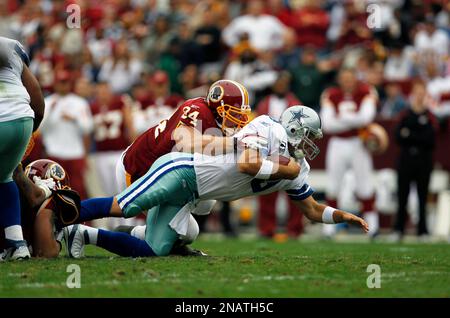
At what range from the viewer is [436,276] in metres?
5.84

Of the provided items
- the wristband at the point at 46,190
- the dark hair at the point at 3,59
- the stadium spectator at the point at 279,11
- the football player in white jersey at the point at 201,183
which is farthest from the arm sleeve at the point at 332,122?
the dark hair at the point at 3,59

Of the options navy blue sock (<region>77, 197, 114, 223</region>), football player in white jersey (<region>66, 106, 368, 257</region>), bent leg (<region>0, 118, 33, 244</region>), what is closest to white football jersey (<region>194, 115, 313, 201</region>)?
football player in white jersey (<region>66, 106, 368, 257</region>)

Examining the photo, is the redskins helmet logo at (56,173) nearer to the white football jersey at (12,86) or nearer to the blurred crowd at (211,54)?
the white football jersey at (12,86)

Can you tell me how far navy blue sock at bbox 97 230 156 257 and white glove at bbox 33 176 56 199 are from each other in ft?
1.47

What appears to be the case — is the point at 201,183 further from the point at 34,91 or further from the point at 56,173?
the point at 34,91

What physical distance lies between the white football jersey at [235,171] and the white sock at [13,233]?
1209mm

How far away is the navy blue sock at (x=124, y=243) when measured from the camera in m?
6.62

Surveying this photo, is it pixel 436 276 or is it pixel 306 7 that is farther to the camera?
pixel 306 7

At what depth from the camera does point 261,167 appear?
20.5 ft

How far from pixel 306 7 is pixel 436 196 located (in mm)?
3581

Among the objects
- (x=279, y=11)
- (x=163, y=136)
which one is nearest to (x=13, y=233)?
(x=163, y=136)

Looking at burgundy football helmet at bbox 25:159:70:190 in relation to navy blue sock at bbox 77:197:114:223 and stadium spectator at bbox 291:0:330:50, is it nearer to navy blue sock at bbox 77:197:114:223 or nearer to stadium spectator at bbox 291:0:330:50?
navy blue sock at bbox 77:197:114:223
